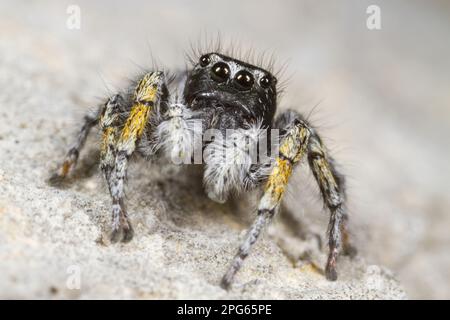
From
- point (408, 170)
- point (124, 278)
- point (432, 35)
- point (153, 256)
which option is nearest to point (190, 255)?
point (153, 256)

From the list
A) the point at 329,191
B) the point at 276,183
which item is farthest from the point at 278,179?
the point at 329,191

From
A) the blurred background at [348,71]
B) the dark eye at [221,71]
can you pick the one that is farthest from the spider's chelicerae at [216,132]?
the blurred background at [348,71]

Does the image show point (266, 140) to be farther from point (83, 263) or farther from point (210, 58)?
point (83, 263)

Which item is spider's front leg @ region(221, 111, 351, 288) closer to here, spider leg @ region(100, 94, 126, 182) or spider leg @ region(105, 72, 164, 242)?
spider leg @ region(105, 72, 164, 242)

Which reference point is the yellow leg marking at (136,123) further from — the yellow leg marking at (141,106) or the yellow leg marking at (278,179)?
the yellow leg marking at (278,179)

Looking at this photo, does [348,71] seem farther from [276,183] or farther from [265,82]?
[276,183]

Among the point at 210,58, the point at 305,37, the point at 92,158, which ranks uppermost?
the point at 305,37
